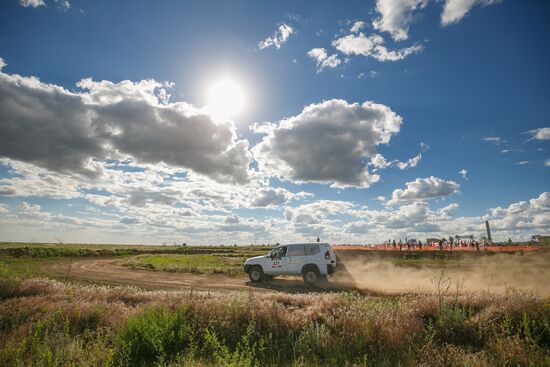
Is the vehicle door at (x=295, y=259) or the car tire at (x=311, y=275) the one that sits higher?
the vehicle door at (x=295, y=259)

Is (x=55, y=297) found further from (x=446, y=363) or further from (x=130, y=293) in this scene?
(x=446, y=363)

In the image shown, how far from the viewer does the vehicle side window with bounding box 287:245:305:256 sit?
59.0 ft

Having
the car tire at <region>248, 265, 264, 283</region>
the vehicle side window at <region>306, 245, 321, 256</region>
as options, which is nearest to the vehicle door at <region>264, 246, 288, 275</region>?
the car tire at <region>248, 265, 264, 283</region>

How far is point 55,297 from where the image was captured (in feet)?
32.0

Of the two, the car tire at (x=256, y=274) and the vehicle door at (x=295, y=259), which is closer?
the vehicle door at (x=295, y=259)

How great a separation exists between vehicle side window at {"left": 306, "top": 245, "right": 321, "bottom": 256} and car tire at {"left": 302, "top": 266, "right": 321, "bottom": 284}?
2.51 feet

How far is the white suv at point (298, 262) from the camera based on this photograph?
57.1 feet

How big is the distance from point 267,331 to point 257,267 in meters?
11.8

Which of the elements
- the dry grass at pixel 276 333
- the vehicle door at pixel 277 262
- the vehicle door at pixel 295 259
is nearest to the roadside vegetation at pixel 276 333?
the dry grass at pixel 276 333

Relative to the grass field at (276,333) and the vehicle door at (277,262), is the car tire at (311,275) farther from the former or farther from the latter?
the grass field at (276,333)

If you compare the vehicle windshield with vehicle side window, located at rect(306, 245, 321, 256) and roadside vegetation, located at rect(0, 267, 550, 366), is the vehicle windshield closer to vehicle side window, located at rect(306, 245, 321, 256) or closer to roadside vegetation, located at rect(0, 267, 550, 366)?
vehicle side window, located at rect(306, 245, 321, 256)

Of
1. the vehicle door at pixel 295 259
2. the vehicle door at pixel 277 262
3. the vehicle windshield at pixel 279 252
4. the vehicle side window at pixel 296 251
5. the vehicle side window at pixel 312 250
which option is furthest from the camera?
the vehicle windshield at pixel 279 252

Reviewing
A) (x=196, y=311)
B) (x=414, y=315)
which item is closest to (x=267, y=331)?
(x=196, y=311)

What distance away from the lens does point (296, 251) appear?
59.4 feet
